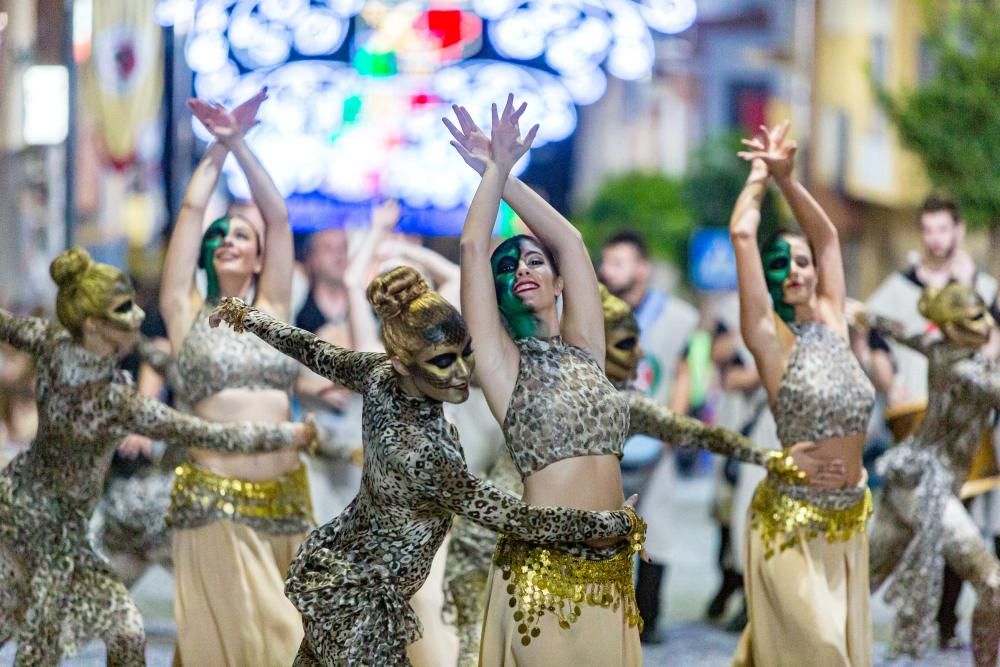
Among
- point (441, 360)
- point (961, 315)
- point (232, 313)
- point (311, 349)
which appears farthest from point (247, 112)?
point (961, 315)

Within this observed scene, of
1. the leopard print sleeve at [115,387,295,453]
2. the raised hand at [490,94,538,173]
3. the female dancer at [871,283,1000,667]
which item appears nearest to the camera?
the raised hand at [490,94,538,173]

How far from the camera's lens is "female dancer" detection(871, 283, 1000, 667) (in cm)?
670

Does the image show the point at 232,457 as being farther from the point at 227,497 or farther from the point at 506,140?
the point at 506,140

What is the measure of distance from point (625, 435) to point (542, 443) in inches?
10.6

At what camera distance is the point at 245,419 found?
5910mm

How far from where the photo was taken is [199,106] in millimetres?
6062

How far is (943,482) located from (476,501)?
326cm

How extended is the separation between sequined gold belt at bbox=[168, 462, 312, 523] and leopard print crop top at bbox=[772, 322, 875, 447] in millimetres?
1757

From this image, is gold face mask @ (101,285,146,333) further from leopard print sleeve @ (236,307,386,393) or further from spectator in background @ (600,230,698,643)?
A: spectator in background @ (600,230,698,643)

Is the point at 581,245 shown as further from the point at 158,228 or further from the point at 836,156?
the point at 836,156

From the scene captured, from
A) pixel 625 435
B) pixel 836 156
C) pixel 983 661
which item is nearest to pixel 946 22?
pixel 836 156

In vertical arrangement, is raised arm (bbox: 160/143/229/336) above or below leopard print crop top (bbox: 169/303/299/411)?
above

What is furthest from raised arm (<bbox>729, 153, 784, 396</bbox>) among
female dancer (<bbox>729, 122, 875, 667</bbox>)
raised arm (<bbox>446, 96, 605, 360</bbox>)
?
raised arm (<bbox>446, 96, 605, 360</bbox>)

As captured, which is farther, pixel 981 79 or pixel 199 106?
pixel 981 79
